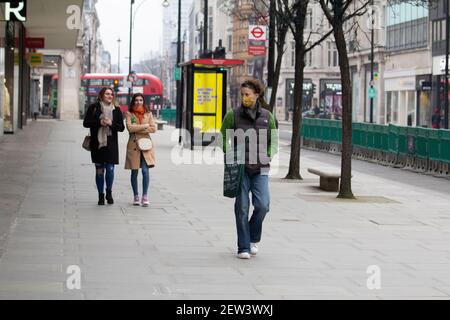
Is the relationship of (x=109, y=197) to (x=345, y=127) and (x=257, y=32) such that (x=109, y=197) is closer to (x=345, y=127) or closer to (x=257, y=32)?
(x=345, y=127)

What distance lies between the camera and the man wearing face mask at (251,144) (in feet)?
36.6

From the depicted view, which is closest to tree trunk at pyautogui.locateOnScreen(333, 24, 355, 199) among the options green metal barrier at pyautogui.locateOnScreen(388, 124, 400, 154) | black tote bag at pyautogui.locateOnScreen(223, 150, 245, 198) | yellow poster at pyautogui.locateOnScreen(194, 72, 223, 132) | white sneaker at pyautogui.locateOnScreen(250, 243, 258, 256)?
white sneaker at pyautogui.locateOnScreen(250, 243, 258, 256)

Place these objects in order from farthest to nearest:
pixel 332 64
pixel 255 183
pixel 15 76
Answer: pixel 332 64 < pixel 15 76 < pixel 255 183

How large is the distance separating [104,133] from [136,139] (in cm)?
46

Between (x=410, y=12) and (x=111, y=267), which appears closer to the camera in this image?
(x=111, y=267)

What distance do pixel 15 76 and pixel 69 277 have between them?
3250 cm

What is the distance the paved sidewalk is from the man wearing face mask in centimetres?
41

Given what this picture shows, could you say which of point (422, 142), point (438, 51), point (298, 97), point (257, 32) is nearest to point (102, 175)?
point (298, 97)

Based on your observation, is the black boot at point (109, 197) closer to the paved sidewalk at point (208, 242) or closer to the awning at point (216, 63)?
the paved sidewalk at point (208, 242)

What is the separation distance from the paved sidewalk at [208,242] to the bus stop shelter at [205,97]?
12.0 metres

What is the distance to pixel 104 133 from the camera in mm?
16141

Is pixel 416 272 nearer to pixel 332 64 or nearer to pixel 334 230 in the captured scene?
pixel 334 230
